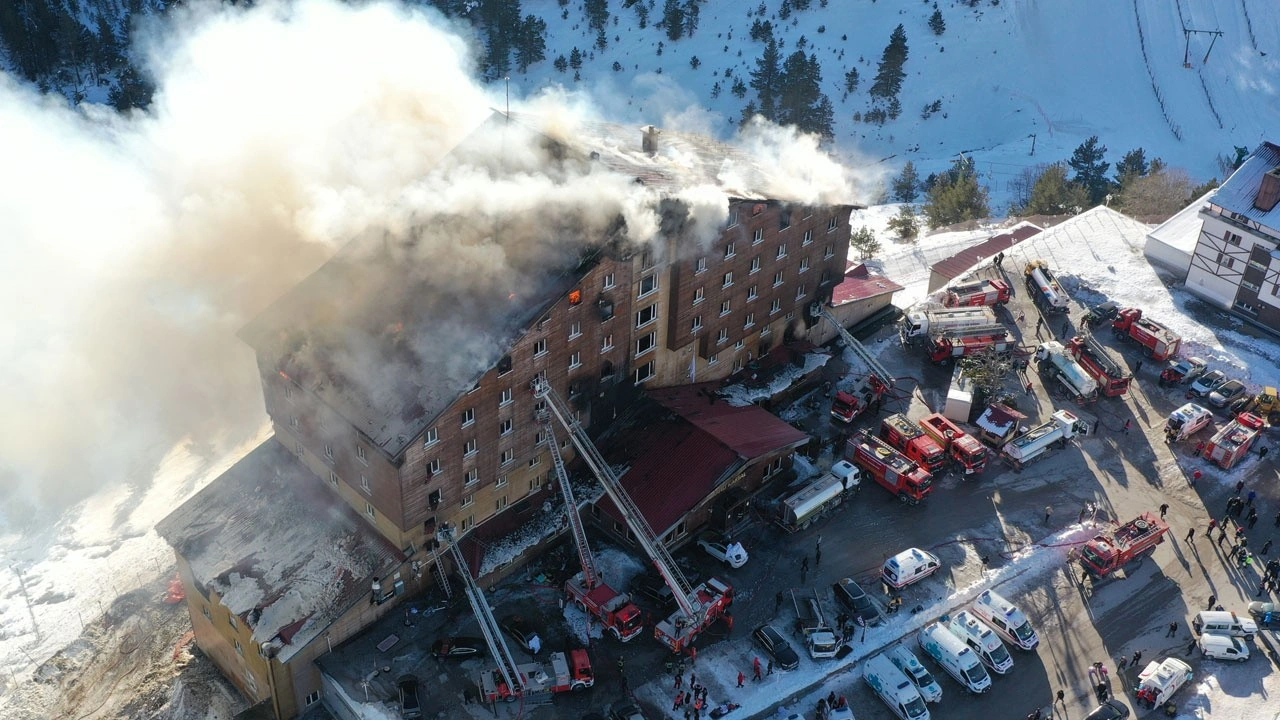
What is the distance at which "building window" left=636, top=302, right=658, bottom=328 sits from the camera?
165 feet

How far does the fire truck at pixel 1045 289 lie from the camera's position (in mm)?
65250

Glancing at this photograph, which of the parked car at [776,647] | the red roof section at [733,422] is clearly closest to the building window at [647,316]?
the red roof section at [733,422]

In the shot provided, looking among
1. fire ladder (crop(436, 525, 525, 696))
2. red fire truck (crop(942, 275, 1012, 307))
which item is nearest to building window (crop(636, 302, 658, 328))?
fire ladder (crop(436, 525, 525, 696))

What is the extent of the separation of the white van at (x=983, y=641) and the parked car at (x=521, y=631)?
1690cm

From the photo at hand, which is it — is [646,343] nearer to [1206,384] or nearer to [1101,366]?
[1101,366]

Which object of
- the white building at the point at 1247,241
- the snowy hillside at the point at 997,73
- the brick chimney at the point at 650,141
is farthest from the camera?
the snowy hillside at the point at 997,73

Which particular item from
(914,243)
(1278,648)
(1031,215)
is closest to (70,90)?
(914,243)

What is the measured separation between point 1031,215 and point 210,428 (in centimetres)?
6262

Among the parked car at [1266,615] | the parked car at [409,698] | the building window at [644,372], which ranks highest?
the building window at [644,372]

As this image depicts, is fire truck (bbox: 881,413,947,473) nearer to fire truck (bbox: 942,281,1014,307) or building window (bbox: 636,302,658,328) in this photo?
fire truck (bbox: 942,281,1014,307)

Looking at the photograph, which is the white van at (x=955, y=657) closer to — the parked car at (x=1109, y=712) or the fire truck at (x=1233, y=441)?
the parked car at (x=1109, y=712)

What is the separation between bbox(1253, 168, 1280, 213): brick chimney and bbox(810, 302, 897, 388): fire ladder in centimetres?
2327

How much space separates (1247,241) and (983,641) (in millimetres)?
33600

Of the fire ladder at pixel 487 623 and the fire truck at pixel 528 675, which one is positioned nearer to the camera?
the fire truck at pixel 528 675
